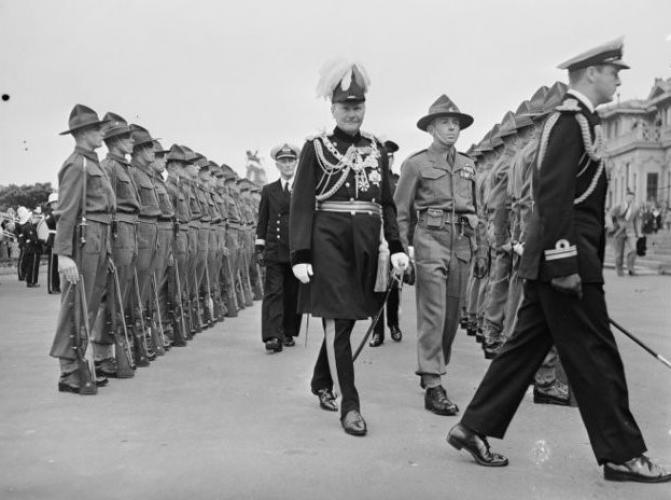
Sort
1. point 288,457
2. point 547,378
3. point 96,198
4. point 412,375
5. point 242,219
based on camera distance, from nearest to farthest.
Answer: point 288,457
point 547,378
point 96,198
point 412,375
point 242,219

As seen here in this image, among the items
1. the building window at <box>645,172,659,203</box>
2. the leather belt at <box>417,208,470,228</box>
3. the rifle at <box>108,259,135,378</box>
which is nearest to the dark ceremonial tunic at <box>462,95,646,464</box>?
the leather belt at <box>417,208,470,228</box>

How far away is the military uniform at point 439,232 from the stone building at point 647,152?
5570 centimetres

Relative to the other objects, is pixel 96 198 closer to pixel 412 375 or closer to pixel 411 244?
pixel 411 244

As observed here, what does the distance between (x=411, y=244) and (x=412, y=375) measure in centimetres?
143

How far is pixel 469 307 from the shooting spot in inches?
441

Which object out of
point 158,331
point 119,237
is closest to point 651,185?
point 158,331

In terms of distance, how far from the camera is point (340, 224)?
18.6 feet

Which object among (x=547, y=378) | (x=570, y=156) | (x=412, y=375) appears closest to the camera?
(x=570, y=156)

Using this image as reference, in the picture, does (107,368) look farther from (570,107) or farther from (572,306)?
(570,107)

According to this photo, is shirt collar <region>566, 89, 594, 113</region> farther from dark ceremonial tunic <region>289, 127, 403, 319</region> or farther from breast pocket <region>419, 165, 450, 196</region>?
breast pocket <region>419, 165, 450, 196</region>

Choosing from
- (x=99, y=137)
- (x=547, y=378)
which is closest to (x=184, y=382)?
(x=99, y=137)

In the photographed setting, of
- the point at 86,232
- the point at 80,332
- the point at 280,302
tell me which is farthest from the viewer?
the point at 280,302

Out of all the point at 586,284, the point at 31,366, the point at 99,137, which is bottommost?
the point at 31,366

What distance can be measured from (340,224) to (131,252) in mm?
2781
